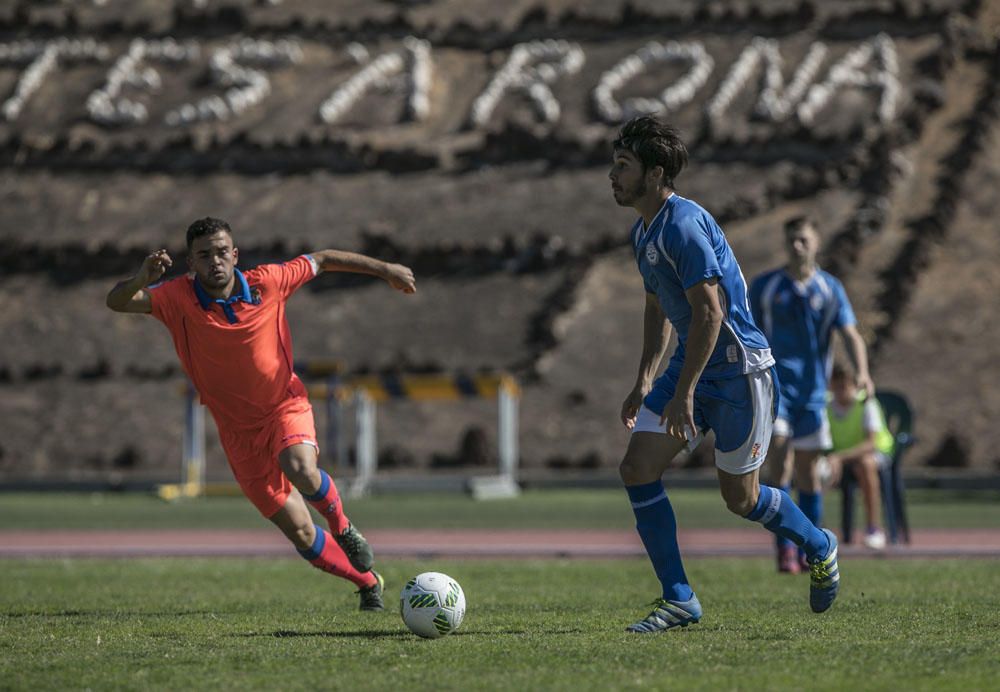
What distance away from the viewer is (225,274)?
389 inches

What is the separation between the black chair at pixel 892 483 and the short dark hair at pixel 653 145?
884 cm

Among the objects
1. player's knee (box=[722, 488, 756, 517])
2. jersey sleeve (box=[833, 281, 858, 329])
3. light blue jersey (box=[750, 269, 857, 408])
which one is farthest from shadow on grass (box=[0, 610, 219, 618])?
jersey sleeve (box=[833, 281, 858, 329])

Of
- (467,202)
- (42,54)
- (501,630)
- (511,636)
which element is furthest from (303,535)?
(42,54)

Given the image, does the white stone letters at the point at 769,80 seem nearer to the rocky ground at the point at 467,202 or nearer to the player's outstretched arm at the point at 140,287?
the rocky ground at the point at 467,202

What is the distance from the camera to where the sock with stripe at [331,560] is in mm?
10297

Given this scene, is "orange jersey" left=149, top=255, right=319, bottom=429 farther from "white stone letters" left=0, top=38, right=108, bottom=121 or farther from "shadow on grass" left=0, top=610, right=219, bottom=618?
"white stone letters" left=0, top=38, right=108, bottom=121

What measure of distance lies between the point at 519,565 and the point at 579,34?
130ft

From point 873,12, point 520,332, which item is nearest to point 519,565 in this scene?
point 520,332

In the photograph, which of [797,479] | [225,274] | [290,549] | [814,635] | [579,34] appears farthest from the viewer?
[579,34]

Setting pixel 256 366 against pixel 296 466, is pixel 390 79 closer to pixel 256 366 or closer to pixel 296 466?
pixel 256 366

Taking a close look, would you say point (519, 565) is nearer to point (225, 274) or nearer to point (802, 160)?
point (225, 274)

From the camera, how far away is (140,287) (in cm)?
966

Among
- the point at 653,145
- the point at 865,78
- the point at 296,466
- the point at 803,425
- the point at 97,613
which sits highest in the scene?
the point at 865,78

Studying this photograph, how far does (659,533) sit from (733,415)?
760 mm
